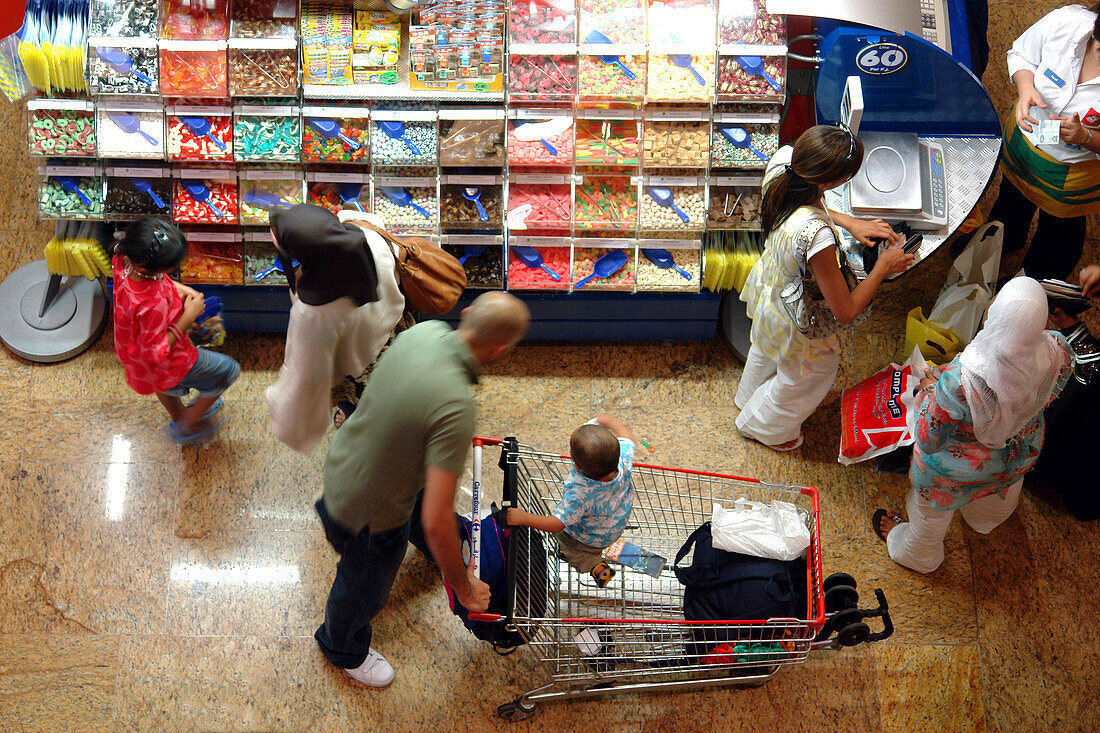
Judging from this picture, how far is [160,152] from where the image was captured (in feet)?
12.4

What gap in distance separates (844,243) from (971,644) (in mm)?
1761

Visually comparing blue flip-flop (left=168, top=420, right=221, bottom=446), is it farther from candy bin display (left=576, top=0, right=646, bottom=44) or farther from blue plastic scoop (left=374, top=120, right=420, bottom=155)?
candy bin display (left=576, top=0, right=646, bottom=44)

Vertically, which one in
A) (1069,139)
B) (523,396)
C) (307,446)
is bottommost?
(523,396)

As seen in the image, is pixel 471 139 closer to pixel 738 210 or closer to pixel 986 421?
pixel 738 210

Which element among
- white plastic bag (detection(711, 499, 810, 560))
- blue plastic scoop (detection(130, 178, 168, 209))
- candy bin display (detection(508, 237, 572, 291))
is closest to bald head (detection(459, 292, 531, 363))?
white plastic bag (detection(711, 499, 810, 560))

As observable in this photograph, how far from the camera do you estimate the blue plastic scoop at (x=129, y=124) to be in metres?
3.78

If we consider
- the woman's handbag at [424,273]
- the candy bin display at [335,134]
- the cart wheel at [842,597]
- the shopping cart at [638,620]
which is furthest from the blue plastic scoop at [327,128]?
the cart wheel at [842,597]

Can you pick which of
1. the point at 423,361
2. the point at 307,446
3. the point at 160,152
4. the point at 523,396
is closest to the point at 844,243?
the point at 523,396

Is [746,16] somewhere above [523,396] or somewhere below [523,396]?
above

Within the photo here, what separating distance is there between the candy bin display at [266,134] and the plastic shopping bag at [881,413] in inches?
108

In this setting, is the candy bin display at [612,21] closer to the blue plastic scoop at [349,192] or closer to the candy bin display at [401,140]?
the candy bin display at [401,140]

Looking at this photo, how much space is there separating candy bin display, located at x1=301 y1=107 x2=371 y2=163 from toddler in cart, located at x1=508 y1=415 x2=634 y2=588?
69.4 inches

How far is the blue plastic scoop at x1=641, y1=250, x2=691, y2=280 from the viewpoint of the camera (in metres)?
4.06

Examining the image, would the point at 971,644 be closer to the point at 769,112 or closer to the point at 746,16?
the point at 769,112
